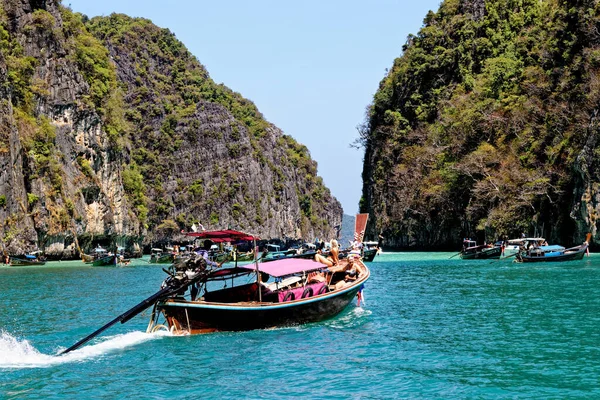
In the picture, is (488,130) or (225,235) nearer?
(225,235)

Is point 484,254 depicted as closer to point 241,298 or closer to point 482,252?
point 482,252

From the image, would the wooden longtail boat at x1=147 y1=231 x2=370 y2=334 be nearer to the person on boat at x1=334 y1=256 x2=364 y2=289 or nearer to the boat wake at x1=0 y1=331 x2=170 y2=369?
the person on boat at x1=334 y1=256 x2=364 y2=289

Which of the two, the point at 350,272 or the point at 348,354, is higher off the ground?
the point at 350,272

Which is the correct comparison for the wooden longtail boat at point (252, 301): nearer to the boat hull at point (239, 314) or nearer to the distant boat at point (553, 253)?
the boat hull at point (239, 314)

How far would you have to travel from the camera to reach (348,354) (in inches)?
583

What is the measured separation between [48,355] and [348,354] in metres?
7.00

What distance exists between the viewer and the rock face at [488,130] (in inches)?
1964

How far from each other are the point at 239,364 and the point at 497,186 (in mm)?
47054

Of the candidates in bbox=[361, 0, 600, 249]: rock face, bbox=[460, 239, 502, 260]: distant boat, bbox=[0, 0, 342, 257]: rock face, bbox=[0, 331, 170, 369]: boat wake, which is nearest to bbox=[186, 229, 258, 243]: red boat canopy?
bbox=[0, 331, 170, 369]: boat wake

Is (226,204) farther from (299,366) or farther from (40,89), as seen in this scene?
(299,366)

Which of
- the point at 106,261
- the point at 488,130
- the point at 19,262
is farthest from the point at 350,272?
the point at 488,130

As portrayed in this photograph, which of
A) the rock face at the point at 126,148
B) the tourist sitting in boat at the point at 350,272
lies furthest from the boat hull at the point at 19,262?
the tourist sitting in boat at the point at 350,272

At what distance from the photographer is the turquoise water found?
39.2ft

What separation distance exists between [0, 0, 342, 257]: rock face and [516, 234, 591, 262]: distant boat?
137ft
